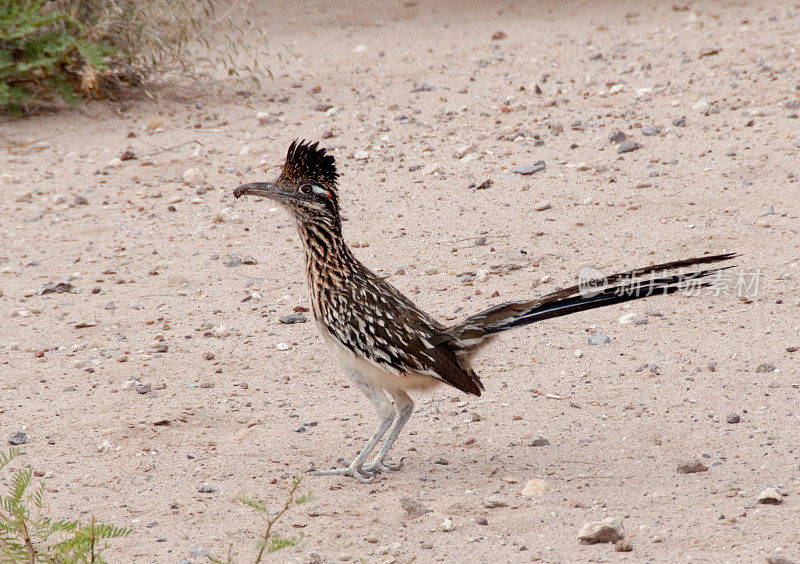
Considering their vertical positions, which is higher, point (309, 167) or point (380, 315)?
point (309, 167)

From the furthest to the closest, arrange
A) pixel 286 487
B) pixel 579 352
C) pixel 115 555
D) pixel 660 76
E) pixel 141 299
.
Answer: pixel 660 76, pixel 141 299, pixel 579 352, pixel 286 487, pixel 115 555

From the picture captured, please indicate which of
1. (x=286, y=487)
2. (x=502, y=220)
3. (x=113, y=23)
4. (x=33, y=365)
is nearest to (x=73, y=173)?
(x=113, y=23)

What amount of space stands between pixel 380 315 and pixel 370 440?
627 mm

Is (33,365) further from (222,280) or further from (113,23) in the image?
(113,23)

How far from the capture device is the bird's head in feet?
15.7

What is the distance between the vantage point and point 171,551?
4031 mm

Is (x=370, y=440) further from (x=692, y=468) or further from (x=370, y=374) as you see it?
(x=692, y=468)

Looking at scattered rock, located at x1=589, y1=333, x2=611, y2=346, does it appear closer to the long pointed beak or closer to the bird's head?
the bird's head

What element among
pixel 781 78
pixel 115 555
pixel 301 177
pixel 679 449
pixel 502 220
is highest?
pixel 781 78

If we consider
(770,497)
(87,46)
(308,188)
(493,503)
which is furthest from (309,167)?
(87,46)

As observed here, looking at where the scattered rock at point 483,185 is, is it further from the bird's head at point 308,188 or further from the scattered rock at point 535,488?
the scattered rock at point 535,488

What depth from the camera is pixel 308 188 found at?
15.8ft

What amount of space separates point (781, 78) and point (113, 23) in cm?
630

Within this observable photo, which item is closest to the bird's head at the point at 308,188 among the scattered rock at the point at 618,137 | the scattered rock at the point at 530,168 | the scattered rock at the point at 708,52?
the scattered rock at the point at 530,168
